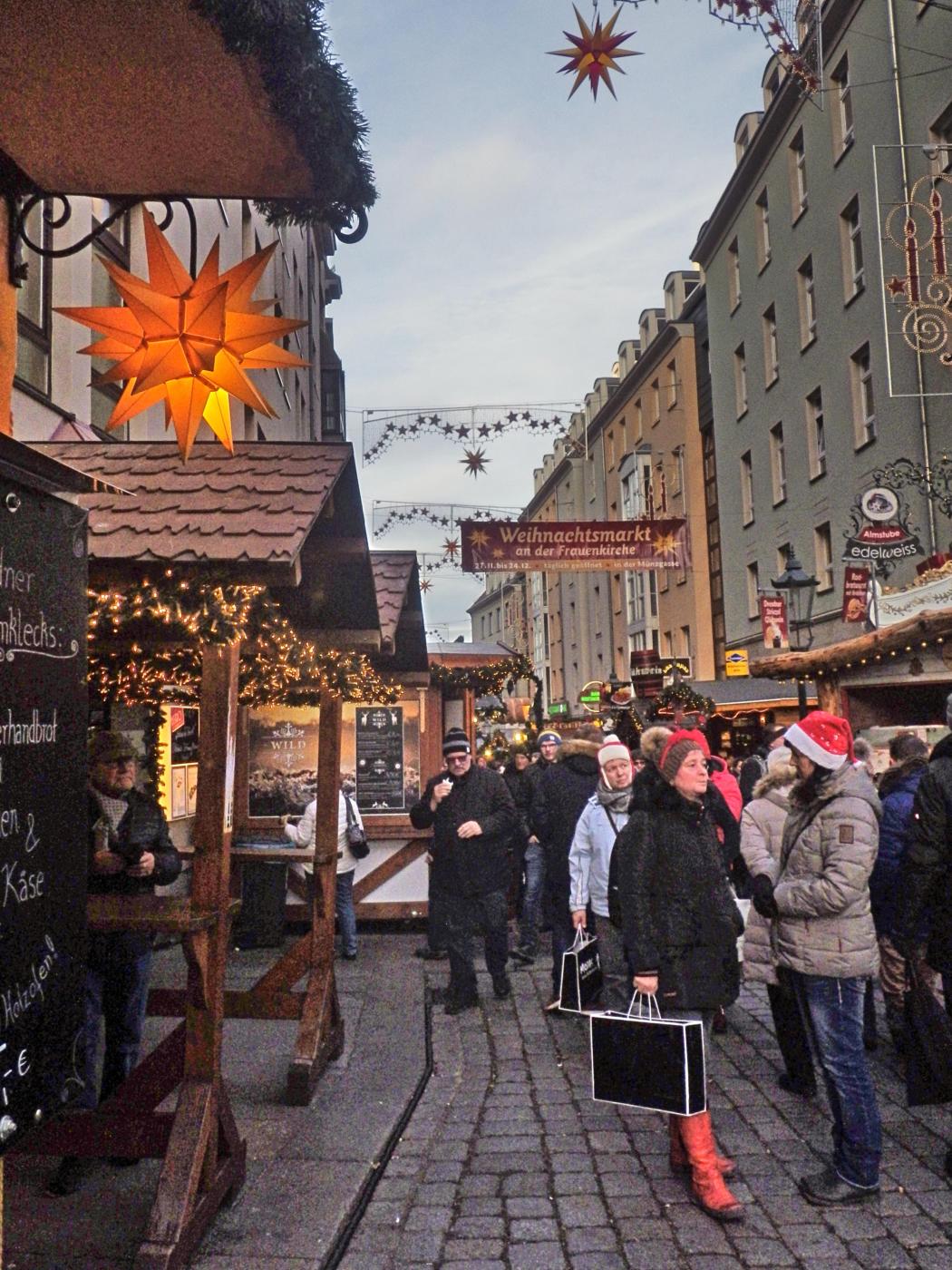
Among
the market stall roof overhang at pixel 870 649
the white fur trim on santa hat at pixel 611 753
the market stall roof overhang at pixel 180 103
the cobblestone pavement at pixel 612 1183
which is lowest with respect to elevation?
the cobblestone pavement at pixel 612 1183

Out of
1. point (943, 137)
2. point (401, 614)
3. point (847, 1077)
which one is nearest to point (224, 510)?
point (847, 1077)

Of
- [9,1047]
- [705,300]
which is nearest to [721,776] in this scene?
[9,1047]

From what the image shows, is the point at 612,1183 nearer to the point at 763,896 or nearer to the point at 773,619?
the point at 763,896

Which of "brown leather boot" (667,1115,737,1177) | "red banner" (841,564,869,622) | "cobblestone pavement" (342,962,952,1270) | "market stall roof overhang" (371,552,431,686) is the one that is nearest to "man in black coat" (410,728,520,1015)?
"market stall roof overhang" (371,552,431,686)

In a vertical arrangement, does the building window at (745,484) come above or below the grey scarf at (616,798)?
above

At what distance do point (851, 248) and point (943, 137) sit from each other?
3.81 meters

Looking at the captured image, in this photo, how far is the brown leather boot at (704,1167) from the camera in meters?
4.18

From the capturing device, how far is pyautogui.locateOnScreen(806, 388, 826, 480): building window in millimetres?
22172

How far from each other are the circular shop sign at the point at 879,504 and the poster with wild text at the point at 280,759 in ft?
33.1

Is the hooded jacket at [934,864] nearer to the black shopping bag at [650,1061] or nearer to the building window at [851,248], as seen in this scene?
the black shopping bag at [650,1061]

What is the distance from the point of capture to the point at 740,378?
2747cm

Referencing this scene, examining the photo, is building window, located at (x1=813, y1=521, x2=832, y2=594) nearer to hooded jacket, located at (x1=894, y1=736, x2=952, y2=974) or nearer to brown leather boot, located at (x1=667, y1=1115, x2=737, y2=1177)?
hooded jacket, located at (x1=894, y1=736, x2=952, y2=974)

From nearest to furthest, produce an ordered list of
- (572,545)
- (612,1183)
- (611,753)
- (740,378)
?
(612,1183) < (611,753) < (572,545) < (740,378)

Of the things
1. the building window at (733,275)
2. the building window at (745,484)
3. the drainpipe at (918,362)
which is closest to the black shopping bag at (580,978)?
the drainpipe at (918,362)
